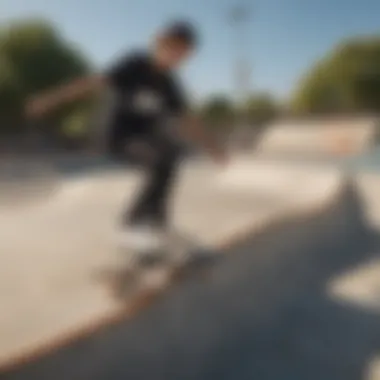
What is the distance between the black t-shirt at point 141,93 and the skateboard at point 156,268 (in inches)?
24.0

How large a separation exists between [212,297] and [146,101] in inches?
39.0

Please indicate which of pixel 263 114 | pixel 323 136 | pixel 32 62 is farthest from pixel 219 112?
pixel 323 136

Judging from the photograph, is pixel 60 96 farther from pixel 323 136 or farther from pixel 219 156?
pixel 323 136

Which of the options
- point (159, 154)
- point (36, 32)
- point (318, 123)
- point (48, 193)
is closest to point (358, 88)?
point (318, 123)

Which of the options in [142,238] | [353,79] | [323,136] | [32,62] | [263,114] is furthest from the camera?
[353,79]

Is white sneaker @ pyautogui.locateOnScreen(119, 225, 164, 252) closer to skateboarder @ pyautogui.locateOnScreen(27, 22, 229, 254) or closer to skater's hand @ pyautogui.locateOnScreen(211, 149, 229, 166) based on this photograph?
skateboarder @ pyautogui.locateOnScreen(27, 22, 229, 254)

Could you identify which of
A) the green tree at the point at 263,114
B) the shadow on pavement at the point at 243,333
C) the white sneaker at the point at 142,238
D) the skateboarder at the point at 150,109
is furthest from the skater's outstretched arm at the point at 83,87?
the green tree at the point at 263,114

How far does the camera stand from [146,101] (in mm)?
2637

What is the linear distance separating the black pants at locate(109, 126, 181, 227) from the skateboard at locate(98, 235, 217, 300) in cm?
19

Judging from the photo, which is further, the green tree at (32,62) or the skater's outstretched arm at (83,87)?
the green tree at (32,62)

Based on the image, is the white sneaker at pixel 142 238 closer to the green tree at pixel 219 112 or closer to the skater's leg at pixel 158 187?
the skater's leg at pixel 158 187

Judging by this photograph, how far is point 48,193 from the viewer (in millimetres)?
5895

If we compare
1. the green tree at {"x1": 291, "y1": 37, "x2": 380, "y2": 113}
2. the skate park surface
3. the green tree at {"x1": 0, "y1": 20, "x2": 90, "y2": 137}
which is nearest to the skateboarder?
the skate park surface

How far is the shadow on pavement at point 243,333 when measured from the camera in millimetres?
2100
